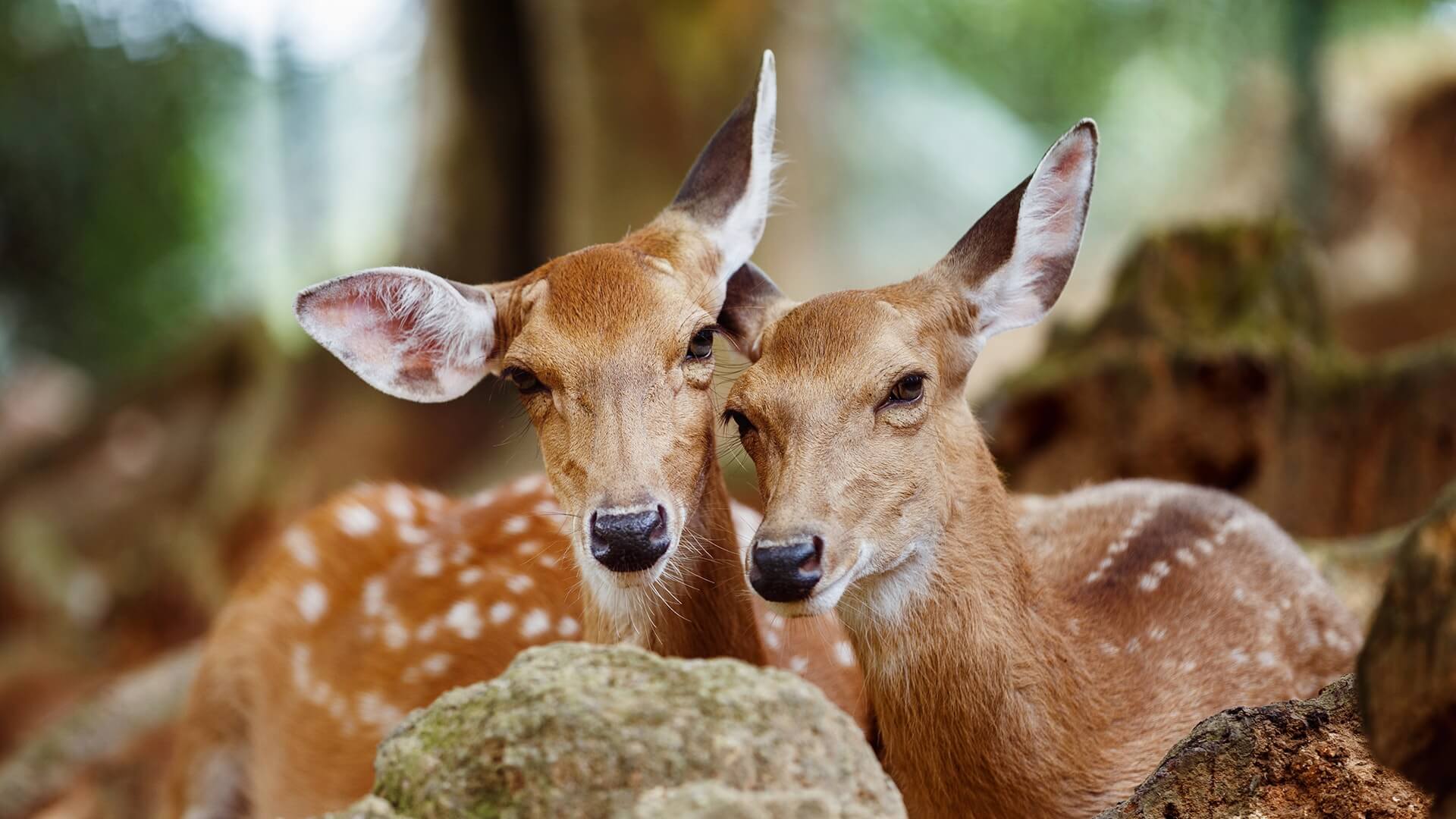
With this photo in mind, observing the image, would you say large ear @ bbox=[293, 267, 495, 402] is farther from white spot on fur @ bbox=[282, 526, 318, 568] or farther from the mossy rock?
the mossy rock

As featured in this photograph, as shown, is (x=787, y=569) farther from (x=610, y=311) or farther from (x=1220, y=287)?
(x=1220, y=287)

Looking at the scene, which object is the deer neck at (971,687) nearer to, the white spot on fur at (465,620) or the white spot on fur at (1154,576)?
the white spot on fur at (1154,576)

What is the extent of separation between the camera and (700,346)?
124 inches

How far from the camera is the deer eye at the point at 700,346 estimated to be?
3.13m

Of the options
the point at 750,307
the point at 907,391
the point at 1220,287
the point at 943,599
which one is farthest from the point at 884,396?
the point at 1220,287

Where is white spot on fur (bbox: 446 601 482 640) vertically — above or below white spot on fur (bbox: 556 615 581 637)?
below

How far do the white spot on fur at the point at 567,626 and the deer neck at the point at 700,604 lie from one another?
556 millimetres

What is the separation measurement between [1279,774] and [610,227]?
728cm

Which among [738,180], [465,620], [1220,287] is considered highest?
[738,180]

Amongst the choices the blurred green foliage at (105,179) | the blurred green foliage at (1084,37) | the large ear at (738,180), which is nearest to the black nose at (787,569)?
the large ear at (738,180)

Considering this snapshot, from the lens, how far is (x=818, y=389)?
111 inches

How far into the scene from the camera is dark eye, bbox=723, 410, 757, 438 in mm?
2936

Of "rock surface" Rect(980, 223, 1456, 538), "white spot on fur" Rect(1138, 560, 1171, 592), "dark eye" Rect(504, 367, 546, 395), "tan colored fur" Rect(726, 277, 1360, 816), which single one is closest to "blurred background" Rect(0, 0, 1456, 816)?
"rock surface" Rect(980, 223, 1456, 538)

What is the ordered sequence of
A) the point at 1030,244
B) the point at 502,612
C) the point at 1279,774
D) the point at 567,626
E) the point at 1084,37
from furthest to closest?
the point at 1084,37
the point at 502,612
the point at 567,626
the point at 1030,244
the point at 1279,774
